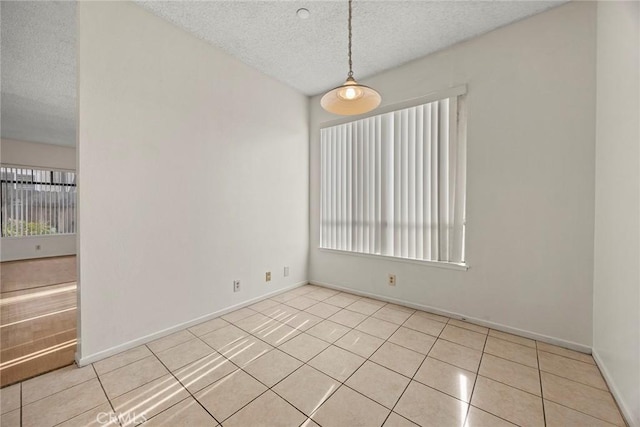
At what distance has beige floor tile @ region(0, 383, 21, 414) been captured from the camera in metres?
1.47

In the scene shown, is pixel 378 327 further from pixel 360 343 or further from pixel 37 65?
pixel 37 65

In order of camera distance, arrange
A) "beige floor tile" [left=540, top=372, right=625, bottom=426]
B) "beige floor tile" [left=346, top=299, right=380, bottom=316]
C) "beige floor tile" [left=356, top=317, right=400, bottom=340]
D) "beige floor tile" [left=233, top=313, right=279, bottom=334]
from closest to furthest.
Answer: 1. "beige floor tile" [left=540, top=372, right=625, bottom=426]
2. "beige floor tile" [left=356, top=317, right=400, bottom=340]
3. "beige floor tile" [left=233, top=313, right=279, bottom=334]
4. "beige floor tile" [left=346, top=299, right=380, bottom=316]

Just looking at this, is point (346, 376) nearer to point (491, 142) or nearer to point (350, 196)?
point (350, 196)

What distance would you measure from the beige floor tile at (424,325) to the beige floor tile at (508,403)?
70cm

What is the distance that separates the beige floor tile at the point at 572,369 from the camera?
1706 mm

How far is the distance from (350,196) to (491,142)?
171cm

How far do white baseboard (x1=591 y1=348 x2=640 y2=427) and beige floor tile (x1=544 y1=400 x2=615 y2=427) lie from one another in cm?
10

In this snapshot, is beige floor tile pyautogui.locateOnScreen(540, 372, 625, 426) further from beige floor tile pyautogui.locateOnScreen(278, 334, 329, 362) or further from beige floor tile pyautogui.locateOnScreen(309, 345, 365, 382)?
beige floor tile pyautogui.locateOnScreen(278, 334, 329, 362)

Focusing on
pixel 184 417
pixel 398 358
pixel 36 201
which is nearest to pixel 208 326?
pixel 184 417

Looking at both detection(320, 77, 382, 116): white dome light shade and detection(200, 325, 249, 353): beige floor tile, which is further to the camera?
detection(200, 325, 249, 353): beige floor tile

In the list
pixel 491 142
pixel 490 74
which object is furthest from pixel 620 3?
pixel 491 142

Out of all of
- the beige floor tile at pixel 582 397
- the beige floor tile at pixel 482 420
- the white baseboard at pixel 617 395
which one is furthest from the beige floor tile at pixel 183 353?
the white baseboard at pixel 617 395

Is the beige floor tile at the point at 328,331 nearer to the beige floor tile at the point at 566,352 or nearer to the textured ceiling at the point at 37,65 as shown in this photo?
the beige floor tile at the point at 566,352

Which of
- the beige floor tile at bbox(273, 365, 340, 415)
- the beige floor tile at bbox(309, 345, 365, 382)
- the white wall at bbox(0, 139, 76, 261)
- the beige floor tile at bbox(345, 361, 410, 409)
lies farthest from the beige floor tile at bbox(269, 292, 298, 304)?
the white wall at bbox(0, 139, 76, 261)
